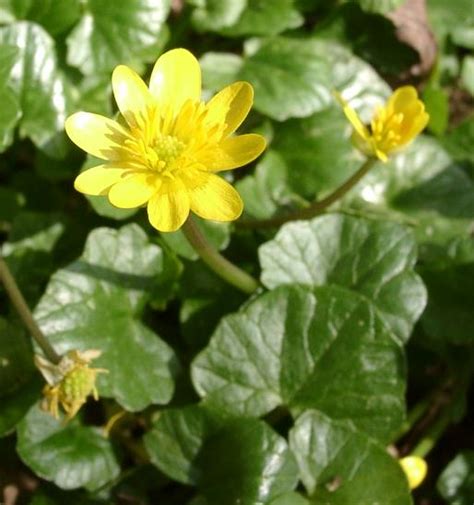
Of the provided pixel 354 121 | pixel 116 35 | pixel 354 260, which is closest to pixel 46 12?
pixel 116 35

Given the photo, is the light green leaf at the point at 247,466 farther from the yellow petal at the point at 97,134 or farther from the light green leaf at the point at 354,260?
the yellow petal at the point at 97,134

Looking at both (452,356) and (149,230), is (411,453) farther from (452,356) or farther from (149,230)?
(149,230)

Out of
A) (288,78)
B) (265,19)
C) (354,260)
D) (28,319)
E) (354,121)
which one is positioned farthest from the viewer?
(265,19)

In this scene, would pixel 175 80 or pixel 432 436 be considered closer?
pixel 175 80

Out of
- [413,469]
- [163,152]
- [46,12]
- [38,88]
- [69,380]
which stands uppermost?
[163,152]

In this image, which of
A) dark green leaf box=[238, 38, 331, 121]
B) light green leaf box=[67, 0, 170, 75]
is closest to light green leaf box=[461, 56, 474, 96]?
dark green leaf box=[238, 38, 331, 121]

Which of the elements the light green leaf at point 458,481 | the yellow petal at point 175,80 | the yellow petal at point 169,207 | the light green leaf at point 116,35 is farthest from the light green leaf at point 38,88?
the light green leaf at point 458,481

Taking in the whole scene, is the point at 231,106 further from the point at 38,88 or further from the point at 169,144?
the point at 38,88
